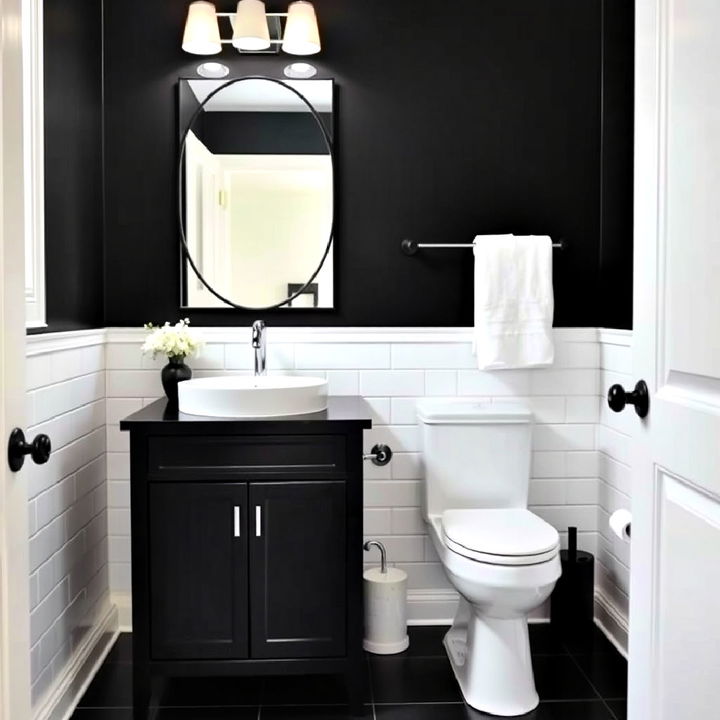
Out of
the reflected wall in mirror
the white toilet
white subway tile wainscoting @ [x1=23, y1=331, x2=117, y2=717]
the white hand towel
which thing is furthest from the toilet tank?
white subway tile wainscoting @ [x1=23, y1=331, x2=117, y2=717]

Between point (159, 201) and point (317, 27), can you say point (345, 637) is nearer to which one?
point (159, 201)

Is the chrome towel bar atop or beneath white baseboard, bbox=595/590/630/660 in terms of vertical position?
atop

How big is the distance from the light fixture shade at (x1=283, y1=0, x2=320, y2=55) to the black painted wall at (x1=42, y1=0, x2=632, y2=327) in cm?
10

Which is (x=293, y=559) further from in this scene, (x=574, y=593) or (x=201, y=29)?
(x=201, y=29)

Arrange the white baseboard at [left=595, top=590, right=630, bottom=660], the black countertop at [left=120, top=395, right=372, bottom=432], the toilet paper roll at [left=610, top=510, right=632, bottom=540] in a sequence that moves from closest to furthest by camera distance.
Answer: the toilet paper roll at [left=610, top=510, right=632, bottom=540] → the black countertop at [left=120, top=395, right=372, bottom=432] → the white baseboard at [left=595, top=590, right=630, bottom=660]

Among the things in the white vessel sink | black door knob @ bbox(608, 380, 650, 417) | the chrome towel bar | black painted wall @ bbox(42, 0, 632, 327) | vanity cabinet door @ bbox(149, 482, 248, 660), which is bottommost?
vanity cabinet door @ bbox(149, 482, 248, 660)

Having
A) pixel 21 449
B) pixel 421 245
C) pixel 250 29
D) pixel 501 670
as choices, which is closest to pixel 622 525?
pixel 501 670

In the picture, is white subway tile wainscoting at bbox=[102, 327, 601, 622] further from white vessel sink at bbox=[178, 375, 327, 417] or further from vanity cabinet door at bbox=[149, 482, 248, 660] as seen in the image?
vanity cabinet door at bbox=[149, 482, 248, 660]

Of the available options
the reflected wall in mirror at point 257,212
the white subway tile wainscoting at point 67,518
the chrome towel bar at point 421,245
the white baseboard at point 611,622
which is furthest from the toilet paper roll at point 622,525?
the reflected wall in mirror at point 257,212

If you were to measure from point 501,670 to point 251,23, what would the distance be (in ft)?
7.52

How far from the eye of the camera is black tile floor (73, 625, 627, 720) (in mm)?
2451

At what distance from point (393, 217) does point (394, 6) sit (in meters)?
0.77

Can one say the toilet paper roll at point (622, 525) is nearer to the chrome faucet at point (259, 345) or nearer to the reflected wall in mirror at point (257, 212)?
the chrome faucet at point (259, 345)

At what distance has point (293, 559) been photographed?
2422 millimetres
